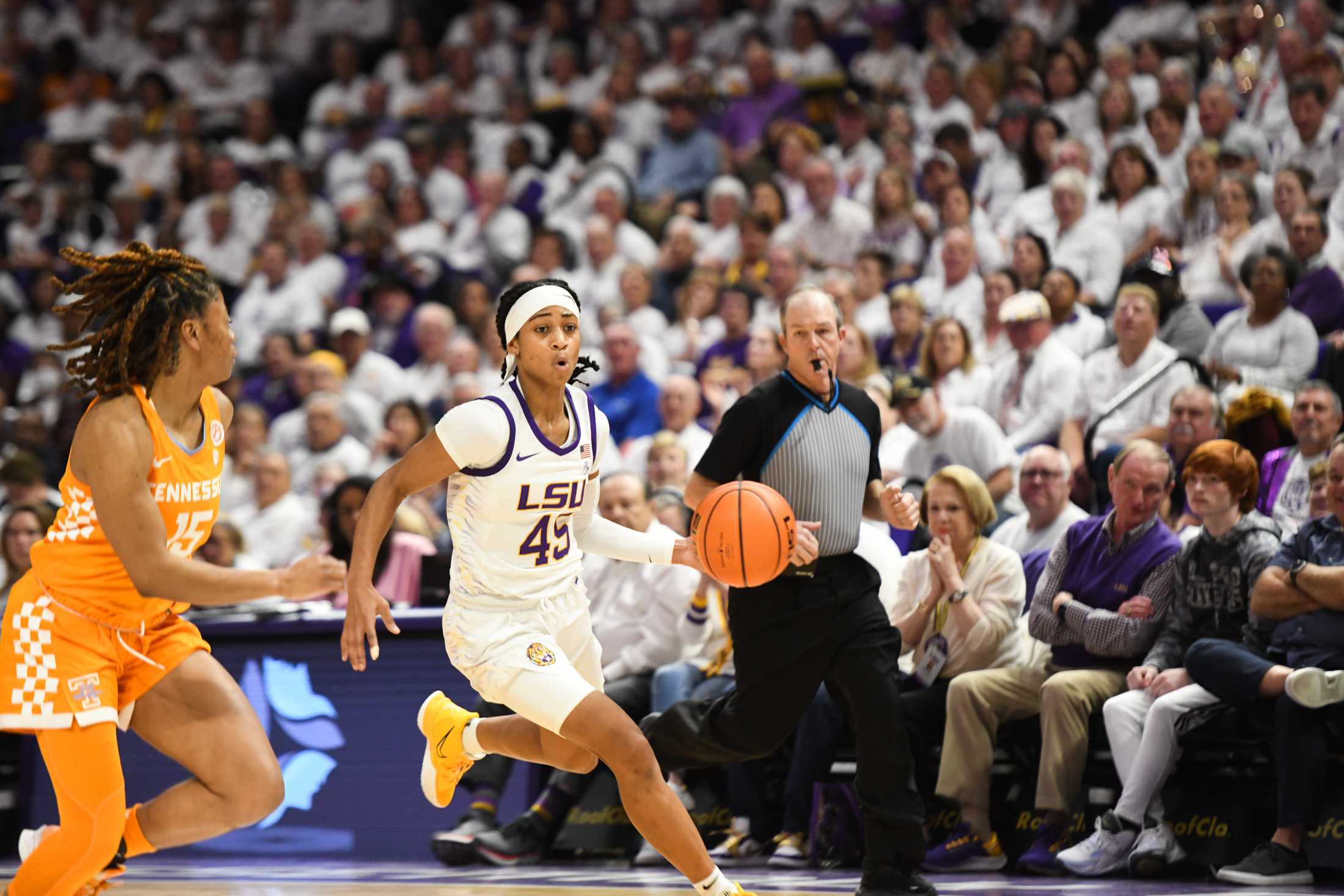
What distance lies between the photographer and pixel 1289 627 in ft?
21.0

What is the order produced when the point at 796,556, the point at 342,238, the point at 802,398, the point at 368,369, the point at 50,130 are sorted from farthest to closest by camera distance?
the point at 50,130 < the point at 342,238 < the point at 368,369 < the point at 802,398 < the point at 796,556

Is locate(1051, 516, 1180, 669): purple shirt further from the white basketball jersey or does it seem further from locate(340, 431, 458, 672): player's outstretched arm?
locate(340, 431, 458, 672): player's outstretched arm

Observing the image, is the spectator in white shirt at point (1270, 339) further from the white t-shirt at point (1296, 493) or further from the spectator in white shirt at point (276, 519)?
the spectator in white shirt at point (276, 519)

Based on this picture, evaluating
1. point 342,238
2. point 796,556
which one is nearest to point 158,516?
point 796,556

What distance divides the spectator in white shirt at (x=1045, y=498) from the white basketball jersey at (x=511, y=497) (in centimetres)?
341

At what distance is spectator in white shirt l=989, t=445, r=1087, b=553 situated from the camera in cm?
793

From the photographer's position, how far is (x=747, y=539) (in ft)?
17.5

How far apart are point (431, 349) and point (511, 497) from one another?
781 centimetres

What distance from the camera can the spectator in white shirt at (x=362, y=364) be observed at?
12664mm

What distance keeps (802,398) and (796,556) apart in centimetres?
80

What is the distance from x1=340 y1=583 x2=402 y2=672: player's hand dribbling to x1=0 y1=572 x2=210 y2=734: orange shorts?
49 cm

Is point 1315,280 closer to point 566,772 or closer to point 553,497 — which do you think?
point 566,772

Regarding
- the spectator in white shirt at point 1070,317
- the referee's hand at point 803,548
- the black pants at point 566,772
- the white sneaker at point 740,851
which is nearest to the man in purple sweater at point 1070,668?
the white sneaker at point 740,851

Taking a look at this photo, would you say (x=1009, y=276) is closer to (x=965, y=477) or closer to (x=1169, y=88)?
(x=1169, y=88)
